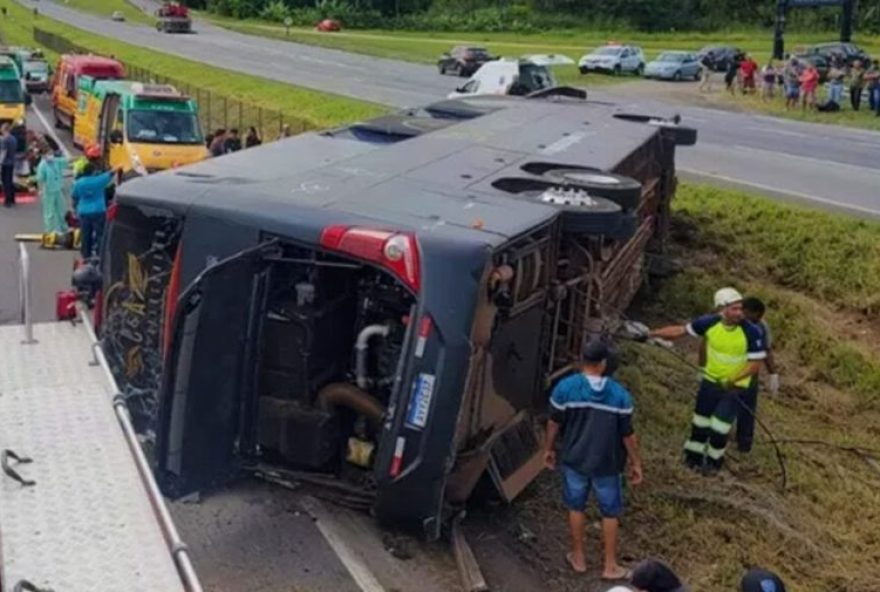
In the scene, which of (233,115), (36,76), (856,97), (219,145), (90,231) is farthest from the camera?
(36,76)

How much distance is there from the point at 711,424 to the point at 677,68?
38847 millimetres

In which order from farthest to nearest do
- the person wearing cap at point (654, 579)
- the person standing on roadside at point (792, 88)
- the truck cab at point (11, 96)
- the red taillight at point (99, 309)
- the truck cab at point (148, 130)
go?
the person standing on roadside at point (792, 88) < the truck cab at point (11, 96) < the truck cab at point (148, 130) < the red taillight at point (99, 309) < the person wearing cap at point (654, 579)

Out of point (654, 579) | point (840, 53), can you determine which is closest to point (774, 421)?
point (654, 579)

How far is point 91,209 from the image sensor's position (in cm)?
1498

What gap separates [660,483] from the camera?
9234 mm

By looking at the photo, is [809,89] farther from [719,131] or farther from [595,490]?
[595,490]

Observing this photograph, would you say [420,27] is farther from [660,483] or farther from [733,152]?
[660,483]

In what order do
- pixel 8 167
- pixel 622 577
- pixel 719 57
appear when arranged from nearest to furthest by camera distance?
pixel 622 577 < pixel 8 167 < pixel 719 57

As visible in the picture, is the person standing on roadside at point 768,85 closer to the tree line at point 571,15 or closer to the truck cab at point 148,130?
the truck cab at point 148,130

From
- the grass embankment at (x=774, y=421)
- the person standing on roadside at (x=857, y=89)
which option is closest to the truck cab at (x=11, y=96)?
the grass embankment at (x=774, y=421)

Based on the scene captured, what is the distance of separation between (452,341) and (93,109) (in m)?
20.0

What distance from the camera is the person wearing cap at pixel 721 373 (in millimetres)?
9281

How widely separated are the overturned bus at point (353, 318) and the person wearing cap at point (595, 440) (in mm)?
510

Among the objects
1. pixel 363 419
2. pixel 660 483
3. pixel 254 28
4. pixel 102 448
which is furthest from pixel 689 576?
pixel 254 28
